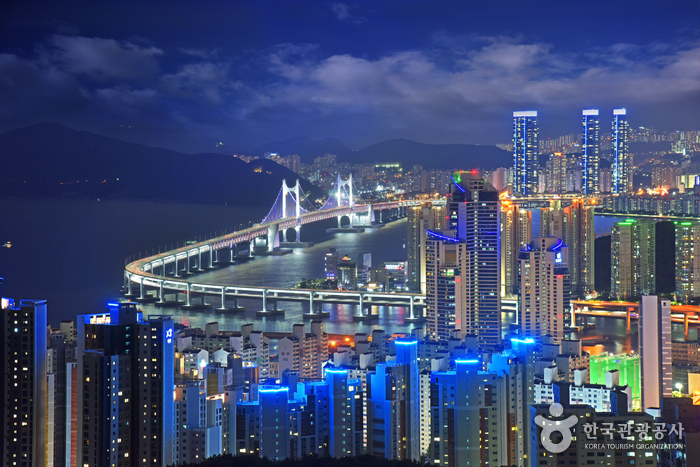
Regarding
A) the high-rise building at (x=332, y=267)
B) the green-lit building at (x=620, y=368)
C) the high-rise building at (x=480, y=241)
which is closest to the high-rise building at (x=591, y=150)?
the high-rise building at (x=332, y=267)

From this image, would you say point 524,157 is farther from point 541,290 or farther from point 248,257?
point 541,290

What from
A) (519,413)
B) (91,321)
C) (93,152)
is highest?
(93,152)

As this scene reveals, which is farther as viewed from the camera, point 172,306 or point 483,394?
point 172,306

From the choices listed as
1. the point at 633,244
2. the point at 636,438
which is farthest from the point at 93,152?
the point at 636,438

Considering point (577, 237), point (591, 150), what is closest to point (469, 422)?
point (577, 237)

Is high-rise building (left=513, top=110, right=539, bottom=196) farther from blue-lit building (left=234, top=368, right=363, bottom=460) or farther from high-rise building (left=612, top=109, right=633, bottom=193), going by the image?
blue-lit building (left=234, top=368, right=363, bottom=460)

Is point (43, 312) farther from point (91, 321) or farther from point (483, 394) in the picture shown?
point (483, 394)

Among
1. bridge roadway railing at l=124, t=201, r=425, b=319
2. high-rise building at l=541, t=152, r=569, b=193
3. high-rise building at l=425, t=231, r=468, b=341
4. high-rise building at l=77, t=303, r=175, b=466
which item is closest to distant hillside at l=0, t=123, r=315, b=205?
bridge roadway railing at l=124, t=201, r=425, b=319
